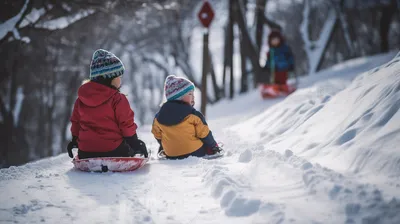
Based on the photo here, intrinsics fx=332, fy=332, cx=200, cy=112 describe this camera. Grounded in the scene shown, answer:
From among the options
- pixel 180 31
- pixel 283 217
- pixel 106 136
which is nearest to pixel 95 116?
pixel 106 136

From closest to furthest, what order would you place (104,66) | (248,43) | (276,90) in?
(104,66), (276,90), (248,43)

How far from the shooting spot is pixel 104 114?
11.9ft

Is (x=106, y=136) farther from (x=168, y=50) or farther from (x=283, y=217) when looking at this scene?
(x=168, y=50)

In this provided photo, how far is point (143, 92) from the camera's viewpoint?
3428 cm

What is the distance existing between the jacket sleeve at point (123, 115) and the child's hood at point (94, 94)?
0.12m

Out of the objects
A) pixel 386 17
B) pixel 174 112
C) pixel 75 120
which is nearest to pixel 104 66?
pixel 75 120

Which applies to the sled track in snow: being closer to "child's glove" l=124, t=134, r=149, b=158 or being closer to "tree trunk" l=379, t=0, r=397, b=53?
"child's glove" l=124, t=134, r=149, b=158

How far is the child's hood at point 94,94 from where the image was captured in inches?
141

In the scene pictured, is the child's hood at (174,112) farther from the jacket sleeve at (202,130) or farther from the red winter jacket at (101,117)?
the red winter jacket at (101,117)

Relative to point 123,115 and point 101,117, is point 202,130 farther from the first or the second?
point 101,117

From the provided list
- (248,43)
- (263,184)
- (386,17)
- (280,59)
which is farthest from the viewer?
(386,17)

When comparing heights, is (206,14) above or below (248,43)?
above

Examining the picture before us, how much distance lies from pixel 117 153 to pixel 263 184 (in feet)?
5.77

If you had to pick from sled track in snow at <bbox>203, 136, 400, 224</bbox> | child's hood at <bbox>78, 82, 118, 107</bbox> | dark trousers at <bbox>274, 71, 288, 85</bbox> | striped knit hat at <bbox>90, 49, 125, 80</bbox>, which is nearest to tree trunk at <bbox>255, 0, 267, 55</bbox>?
dark trousers at <bbox>274, 71, 288, 85</bbox>
